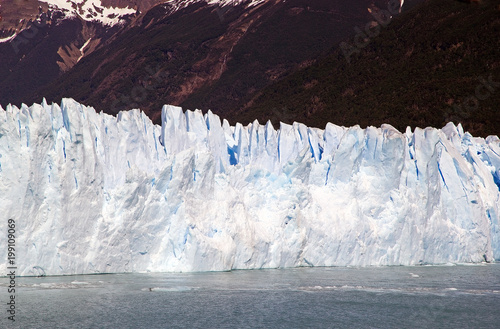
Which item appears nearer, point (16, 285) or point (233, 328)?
point (233, 328)

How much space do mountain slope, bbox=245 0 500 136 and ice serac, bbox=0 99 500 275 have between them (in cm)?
1530

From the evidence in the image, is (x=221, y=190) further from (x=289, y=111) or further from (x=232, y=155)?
(x=289, y=111)

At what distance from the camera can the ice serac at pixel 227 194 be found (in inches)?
741

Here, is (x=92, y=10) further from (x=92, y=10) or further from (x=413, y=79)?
(x=413, y=79)

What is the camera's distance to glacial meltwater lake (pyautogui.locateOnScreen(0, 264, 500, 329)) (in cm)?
1469

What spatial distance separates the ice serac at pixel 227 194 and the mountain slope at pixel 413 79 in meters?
15.3

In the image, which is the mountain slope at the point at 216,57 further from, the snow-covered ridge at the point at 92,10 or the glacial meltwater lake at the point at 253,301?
the snow-covered ridge at the point at 92,10

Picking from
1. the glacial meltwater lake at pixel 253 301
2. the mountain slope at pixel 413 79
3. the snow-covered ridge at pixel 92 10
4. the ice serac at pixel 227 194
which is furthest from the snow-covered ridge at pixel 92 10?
the glacial meltwater lake at pixel 253 301

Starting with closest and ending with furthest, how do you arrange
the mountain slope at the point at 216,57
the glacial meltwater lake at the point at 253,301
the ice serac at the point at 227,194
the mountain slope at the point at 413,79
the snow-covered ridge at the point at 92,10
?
the glacial meltwater lake at the point at 253,301
the ice serac at the point at 227,194
the mountain slope at the point at 413,79
the mountain slope at the point at 216,57
the snow-covered ridge at the point at 92,10

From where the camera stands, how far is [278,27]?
302ft

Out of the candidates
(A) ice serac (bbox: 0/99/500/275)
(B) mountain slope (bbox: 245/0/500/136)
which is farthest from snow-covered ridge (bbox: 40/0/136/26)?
(A) ice serac (bbox: 0/99/500/275)

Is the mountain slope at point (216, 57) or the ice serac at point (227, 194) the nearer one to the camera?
the ice serac at point (227, 194)

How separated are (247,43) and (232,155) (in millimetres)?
67828

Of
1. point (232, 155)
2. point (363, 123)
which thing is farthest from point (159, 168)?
point (363, 123)
